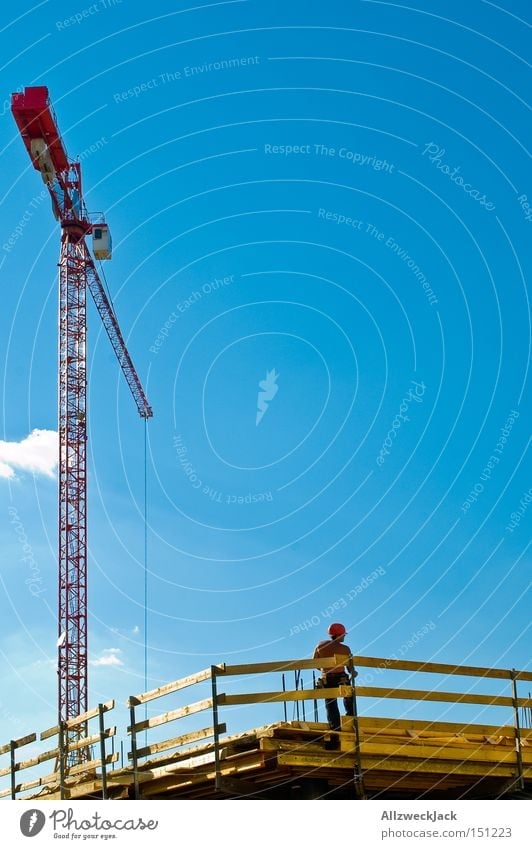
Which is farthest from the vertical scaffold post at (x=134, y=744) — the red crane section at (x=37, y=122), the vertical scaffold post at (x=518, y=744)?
the red crane section at (x=37, y=122)

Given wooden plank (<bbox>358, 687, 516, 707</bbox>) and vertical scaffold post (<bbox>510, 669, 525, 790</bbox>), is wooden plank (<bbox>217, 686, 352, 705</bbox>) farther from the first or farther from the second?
vertical scaffold post (<bbox>510, 669, 525, 790</bbox>)

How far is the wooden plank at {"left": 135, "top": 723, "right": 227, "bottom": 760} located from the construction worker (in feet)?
4.75

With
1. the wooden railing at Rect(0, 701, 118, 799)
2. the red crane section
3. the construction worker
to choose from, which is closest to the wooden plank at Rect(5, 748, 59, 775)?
the wooden railing at Rect(0, 701, 118, 799)

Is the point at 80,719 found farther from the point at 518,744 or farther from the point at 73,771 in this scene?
the point at 518,744

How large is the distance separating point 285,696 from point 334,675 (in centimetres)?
120

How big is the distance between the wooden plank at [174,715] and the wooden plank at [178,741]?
0.89ft

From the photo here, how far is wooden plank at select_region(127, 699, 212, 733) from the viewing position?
49.1 ft

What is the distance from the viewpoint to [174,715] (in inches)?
614
